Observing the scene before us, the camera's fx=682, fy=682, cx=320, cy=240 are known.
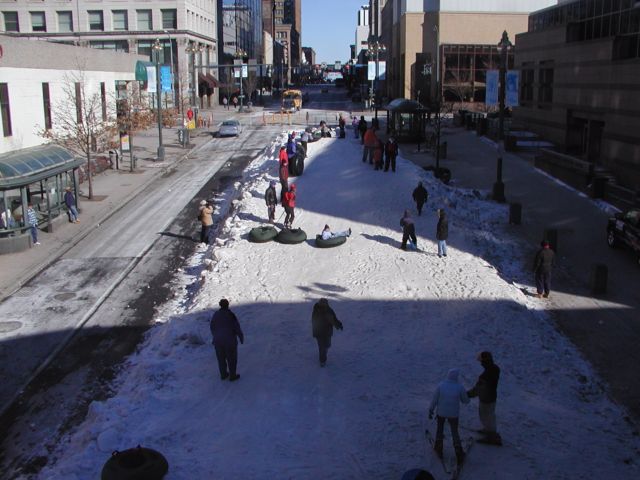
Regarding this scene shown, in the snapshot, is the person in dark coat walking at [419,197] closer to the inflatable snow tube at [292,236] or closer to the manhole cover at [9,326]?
the inflatable snow tube at [292,236]

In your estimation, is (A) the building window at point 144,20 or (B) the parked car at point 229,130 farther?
(A) the building window at point 144,20

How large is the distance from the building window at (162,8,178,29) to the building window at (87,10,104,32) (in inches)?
281

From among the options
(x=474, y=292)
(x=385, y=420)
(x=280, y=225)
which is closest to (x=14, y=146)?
(x=280, y=225)

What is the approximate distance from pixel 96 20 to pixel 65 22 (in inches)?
143

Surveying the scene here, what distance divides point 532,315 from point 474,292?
1.66 meters

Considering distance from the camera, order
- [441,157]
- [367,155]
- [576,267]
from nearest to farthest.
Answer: [576,267] → [367,155] → [441,157]

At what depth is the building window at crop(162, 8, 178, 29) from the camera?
79812mm

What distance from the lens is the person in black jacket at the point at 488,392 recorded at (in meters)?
10.4

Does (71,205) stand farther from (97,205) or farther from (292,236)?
(292,236)

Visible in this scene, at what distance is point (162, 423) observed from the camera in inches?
453

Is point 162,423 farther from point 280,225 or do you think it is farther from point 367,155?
point 367,155

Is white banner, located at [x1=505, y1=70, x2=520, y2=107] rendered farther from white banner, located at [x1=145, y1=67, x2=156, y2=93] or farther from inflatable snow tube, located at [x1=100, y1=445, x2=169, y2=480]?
white banner, located at [x1=145, y1=67, x2=156, y2=93]

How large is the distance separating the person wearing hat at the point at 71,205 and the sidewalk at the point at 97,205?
325 mm

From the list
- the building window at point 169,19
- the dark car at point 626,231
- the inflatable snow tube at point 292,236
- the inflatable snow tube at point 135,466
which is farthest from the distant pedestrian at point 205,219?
the building window at point 169,19
